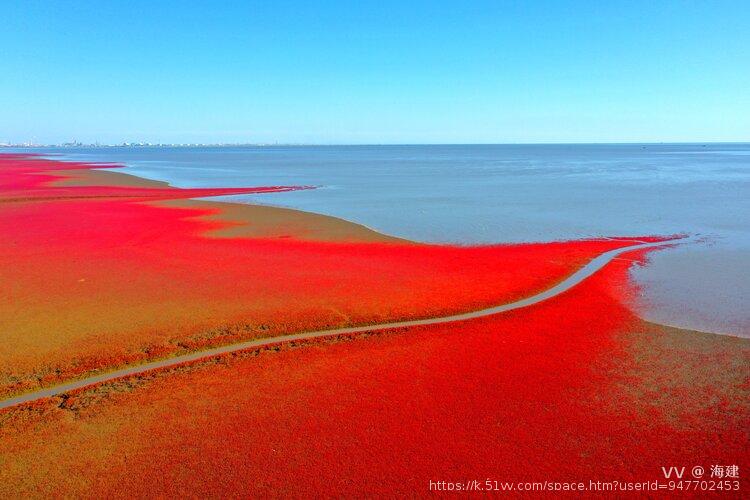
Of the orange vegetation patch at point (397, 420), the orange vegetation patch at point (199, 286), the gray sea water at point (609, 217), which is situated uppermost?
the gray sea water at point (609, 217)

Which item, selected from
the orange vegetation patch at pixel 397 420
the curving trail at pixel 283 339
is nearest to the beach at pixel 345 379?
the orange vegetation patch at pixel 397 420

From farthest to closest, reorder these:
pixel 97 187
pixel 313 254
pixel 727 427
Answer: pixel 97 187 → pixel 313 254 → pixel 727 427

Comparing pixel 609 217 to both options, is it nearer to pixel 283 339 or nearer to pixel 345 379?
pixel 283 339

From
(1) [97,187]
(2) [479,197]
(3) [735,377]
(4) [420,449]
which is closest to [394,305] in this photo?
(4) [420,449]

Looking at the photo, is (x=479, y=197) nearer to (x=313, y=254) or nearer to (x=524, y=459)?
(x=313, y=254)

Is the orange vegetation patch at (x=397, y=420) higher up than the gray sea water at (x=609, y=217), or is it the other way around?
the gray sea water at (x=609, y=217)

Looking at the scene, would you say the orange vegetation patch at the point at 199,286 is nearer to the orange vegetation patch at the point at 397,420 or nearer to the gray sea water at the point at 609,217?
the orange vegetation patch at the point at 397,420
